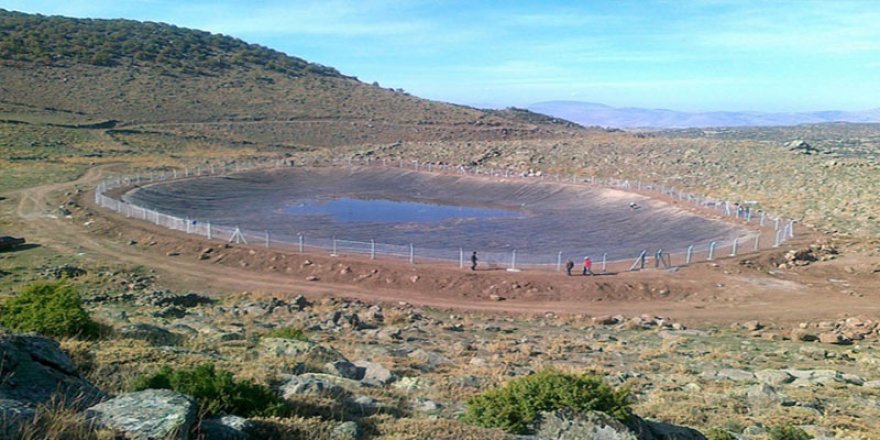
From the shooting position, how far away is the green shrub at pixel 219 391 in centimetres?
707

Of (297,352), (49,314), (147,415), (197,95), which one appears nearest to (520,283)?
(297,352)

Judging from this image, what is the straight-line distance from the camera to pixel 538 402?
24.9 ft

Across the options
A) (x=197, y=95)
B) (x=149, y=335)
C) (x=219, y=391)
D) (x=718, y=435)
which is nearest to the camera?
(x=219, y=391)

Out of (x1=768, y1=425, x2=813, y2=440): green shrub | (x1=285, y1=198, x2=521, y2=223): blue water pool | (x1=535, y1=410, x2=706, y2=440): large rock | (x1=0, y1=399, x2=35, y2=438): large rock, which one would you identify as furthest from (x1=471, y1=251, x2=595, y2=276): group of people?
(x1=0, y1=399, x2=35, y2=438): large rock

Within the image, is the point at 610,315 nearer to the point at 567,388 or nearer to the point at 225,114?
the point at 567,388

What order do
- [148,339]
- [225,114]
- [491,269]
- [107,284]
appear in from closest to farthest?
[148,339] → [107,284] → [491,269] → [225,114]

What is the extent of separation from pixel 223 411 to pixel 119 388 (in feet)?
7.06

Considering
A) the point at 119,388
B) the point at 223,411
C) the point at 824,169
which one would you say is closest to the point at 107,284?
the point at 119,388

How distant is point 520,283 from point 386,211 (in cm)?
2332

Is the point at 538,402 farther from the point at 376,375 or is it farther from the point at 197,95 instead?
the point at 197,95

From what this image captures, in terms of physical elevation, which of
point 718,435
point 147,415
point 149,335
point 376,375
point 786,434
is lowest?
point 376,375

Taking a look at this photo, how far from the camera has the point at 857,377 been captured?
46.6ft

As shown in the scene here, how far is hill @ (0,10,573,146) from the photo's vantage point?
8744 cm

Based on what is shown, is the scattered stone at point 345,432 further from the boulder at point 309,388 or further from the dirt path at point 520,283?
the dirt path at point 520,283
